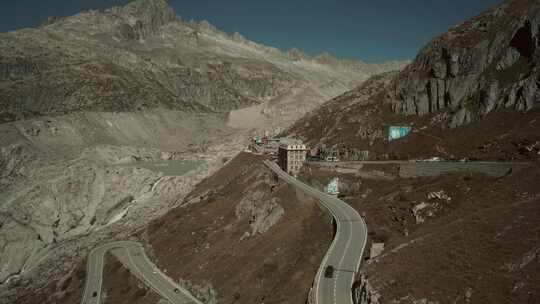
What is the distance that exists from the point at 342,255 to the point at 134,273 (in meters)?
51.9

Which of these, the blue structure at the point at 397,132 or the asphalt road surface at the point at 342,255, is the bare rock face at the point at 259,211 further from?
the blue structure at the point at 397,132

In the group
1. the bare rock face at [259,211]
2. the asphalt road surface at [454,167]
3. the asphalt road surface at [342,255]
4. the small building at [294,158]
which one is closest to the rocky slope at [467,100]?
the asphalt road surface at [454,167]

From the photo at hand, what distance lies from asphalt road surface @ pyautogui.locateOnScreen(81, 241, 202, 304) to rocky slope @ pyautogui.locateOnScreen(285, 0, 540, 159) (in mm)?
48845

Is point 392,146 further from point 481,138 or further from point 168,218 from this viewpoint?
point 168,218

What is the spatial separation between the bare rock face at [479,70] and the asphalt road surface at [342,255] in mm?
39690

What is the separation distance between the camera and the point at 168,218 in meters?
111

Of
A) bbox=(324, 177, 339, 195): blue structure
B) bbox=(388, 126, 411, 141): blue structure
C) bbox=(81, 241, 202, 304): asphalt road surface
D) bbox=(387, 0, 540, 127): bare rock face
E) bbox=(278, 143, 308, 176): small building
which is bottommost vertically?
bbox=(81, 241, 202, 304): asphalt road surface

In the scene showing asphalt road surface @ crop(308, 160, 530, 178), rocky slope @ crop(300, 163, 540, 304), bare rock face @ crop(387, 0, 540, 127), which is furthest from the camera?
bare rock face @ crop(387, 0, 540, 127)

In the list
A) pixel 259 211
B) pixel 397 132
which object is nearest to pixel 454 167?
pixel 259 211

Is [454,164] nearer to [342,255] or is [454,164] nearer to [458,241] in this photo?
[342,255]

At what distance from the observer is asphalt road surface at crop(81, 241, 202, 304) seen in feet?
229

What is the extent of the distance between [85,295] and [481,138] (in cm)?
8102

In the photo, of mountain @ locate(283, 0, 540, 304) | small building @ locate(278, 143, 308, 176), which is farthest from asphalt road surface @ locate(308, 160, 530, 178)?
small building @ locate(278, 143, 308, 176)

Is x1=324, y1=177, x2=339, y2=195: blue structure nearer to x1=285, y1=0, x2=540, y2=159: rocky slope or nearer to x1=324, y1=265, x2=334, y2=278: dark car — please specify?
x1=285, y1=0, x2=540, y2=159: rocky slope
